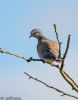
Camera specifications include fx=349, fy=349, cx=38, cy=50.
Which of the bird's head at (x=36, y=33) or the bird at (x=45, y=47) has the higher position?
the bird's head at (x=36, y=33)

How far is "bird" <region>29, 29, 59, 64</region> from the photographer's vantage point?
7.60 m

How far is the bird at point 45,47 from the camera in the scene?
24.9 feet

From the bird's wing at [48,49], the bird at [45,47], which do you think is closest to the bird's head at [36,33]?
the bird at [45,47]

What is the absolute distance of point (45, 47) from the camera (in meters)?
8.53

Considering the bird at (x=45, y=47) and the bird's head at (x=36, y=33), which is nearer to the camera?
the bird at (x=45, y=47)

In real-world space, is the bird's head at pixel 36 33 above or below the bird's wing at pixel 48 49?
above

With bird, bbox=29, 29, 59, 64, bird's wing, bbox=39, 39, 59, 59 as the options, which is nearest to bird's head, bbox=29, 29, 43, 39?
bird, bbox=29, 29, 59, 64

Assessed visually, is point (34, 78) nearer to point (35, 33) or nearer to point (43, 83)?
point (43, 83)

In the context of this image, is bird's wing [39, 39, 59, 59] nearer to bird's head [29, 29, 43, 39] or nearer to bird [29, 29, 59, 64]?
bird [29, 29, 59, 64]

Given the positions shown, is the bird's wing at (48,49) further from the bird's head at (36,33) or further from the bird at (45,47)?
the bird's head at (36,33)

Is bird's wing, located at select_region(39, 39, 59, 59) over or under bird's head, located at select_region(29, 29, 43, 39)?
under

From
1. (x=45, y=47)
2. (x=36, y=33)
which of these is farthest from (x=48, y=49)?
(x=36, y=33)

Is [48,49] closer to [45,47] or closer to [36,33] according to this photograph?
[45,47]

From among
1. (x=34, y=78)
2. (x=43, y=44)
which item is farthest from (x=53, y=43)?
(x=34, y=78)
